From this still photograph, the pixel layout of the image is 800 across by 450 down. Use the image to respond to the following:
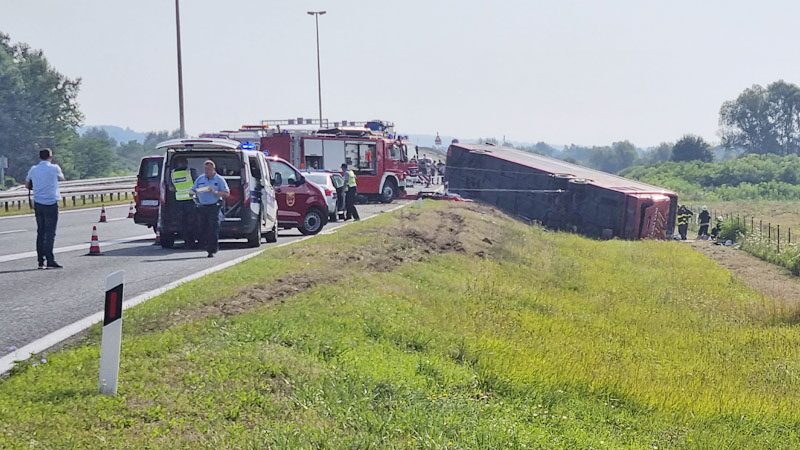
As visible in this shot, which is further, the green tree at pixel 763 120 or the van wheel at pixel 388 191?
the green tree at pixel 763 120

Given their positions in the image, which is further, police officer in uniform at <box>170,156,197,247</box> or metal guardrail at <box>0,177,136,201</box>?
metal guardrail at <box>0,177,136,201</box>

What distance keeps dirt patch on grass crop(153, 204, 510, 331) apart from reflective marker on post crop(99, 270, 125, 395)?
2622mm

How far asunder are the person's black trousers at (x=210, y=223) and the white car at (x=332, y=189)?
30.1 feet

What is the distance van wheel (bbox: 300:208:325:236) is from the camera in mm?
23391

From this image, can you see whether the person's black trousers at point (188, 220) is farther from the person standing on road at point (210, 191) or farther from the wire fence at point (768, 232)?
the wire fence at point (768, 232)

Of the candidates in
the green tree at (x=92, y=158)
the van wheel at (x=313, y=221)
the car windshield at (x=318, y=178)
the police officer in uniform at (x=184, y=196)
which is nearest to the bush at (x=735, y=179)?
Answer: the car windshield at (x=318, y=178)

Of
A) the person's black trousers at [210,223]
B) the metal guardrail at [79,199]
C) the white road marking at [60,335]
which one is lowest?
the metal guardrail at [79,199]

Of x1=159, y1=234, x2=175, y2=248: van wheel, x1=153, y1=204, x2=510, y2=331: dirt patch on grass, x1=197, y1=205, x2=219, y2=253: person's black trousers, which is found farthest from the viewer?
x1=159, y1=234, x2=175, y2=248: van wheel

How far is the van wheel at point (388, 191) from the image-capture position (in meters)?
39.0

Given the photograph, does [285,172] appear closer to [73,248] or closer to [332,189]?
[332,189]

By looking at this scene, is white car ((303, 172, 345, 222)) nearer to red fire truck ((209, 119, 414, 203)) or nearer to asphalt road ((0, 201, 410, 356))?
asphalt road ((0, 201, 410, 356))

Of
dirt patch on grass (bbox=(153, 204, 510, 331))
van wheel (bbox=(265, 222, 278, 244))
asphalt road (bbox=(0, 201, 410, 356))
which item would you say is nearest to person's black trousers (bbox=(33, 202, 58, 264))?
asphalt road (bbox=(0, 201, 410, 356))

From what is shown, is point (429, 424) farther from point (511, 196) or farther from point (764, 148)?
point (764, 148)

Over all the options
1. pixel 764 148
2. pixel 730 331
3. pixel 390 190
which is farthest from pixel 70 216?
pixel 764 148
